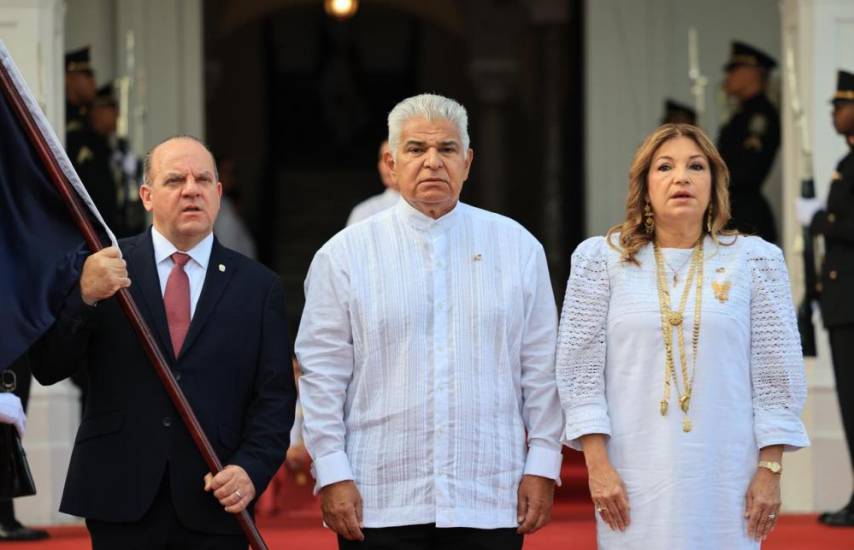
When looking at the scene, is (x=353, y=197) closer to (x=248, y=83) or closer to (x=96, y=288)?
(x=248, y=83)

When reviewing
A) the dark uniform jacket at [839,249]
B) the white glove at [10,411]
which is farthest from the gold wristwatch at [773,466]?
the dark uniform jacket at [839,249]

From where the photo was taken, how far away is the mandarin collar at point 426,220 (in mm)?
4715

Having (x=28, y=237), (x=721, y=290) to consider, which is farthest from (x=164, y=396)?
(x=721, y=290)

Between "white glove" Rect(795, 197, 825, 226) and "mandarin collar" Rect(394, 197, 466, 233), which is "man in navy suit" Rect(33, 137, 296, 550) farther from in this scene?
"white glove" Rect(795, 197, 825, 226)

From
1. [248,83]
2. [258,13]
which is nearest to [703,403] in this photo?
[258,13]

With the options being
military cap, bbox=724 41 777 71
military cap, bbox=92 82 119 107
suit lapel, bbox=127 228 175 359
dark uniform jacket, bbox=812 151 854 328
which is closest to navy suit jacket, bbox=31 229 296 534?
suit lapel, bbox=127 228 175 359

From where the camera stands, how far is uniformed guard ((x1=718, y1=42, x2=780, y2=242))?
9.72m

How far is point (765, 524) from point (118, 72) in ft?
24.3

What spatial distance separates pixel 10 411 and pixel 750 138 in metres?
5.71

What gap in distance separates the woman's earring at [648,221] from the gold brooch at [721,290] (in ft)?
0.77

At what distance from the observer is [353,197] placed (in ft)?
72.4

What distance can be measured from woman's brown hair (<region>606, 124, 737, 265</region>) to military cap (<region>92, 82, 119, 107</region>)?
583 centimetres

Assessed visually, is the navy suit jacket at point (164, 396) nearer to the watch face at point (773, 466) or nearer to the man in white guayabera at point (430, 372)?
the man in white guayabera at point (430, 372)

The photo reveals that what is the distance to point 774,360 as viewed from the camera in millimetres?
4562
